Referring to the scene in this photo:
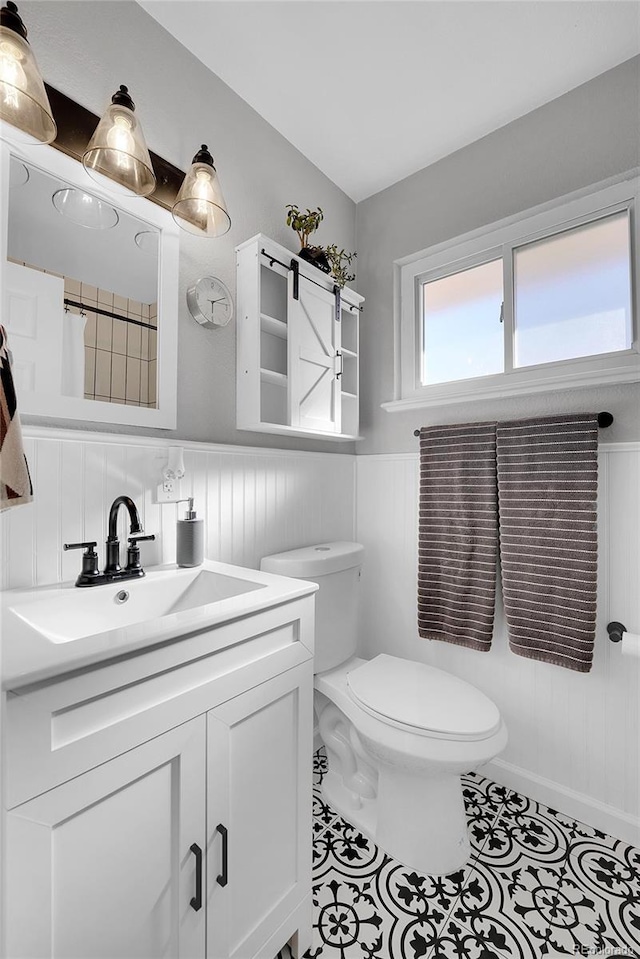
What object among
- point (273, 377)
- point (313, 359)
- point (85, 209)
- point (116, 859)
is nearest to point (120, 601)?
point (116, 859)

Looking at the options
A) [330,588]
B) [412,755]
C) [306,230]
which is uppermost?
[306,230]

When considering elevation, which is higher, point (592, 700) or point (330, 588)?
Answer: point (330, 588)

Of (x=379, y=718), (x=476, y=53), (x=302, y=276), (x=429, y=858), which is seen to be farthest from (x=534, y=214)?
(x=429, y=858)

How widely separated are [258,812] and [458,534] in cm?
118

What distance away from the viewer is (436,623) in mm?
1837

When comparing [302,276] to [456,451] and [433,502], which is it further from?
[433,502]

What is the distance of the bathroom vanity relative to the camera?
0.63m

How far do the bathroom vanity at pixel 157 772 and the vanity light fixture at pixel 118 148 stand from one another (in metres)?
1.05

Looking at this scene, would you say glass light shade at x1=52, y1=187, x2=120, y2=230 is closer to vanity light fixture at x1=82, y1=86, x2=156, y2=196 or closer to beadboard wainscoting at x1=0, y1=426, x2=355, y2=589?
vanity light fixture at x1=82, y1=86, x2=156, y2=196

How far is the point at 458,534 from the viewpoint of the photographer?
1.78 metres

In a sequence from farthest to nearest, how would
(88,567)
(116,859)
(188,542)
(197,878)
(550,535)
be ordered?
(550,535), (188,542), (88,567), (197,878), (116,859)

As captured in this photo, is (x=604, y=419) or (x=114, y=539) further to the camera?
(x=604, y=419)

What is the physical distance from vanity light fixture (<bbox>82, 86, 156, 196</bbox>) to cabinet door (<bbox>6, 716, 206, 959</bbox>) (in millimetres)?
1309

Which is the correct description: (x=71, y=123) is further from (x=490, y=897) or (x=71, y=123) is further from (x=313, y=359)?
(x=490, y=897)
